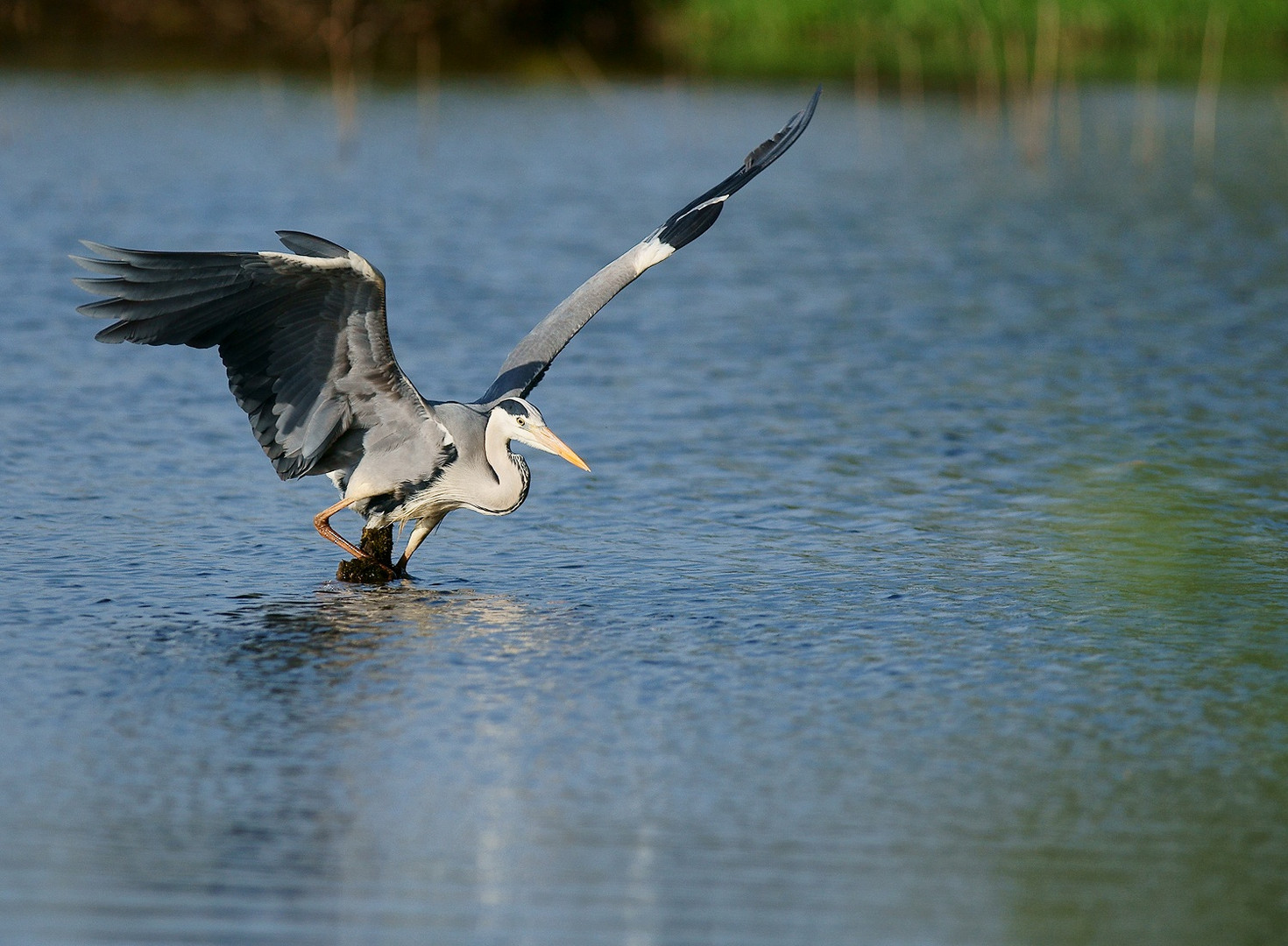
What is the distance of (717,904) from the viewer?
192 inches

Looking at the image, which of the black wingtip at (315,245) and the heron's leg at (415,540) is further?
the heron's leg at (415,540)

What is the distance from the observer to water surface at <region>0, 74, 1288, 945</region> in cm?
506

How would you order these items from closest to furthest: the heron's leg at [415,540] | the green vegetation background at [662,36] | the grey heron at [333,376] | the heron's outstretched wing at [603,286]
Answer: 1. the grey heron at [333,376]
2. the heron's leg at [415,540]
3. the heron's outstretched wing at [603,286]
4. the green vegetation background at [662,36]

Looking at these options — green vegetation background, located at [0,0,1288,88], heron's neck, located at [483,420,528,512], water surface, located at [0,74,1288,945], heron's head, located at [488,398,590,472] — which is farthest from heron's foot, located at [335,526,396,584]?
green vegetation background, located at [0,0,1288,88]

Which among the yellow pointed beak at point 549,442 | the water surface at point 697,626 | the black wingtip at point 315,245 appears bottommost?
the water surface at point 697,626

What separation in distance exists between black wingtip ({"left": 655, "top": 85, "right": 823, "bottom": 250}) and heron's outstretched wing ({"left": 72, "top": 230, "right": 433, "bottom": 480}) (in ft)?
5.97

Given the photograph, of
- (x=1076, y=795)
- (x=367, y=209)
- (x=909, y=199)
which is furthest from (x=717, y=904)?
(x=909, y=199)

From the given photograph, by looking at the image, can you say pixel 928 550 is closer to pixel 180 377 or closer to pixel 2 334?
pixel 180 377

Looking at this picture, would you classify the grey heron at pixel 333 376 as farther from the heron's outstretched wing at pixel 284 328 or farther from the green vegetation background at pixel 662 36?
the green vegetation background at pixel 662 36

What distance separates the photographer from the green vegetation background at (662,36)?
30547 mm

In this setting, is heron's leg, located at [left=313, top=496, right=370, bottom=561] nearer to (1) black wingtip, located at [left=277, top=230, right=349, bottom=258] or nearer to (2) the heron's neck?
(2) the heron's neck

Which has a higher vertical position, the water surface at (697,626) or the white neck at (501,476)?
the white neck at (501,476)

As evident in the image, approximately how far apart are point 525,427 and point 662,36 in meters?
29.3

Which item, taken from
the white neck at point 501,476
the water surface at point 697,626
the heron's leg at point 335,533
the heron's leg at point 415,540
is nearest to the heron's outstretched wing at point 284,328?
the heron's leg at point 335,533
